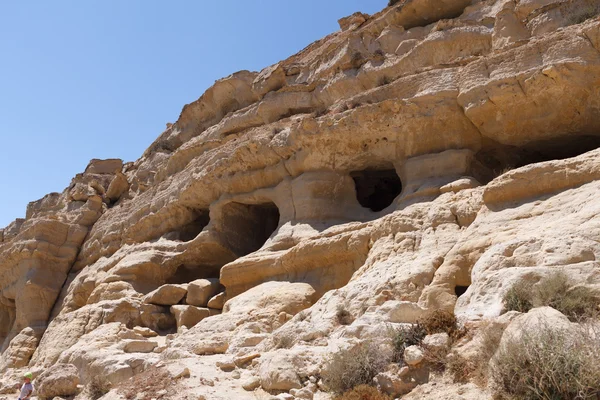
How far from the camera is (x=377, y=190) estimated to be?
14742 mm

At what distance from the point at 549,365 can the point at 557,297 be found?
4.19 ft

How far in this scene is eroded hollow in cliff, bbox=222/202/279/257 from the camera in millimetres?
14953

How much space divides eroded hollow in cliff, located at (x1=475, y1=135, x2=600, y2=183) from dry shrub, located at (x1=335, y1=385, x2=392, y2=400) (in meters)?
7.00

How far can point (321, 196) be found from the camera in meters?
12.6

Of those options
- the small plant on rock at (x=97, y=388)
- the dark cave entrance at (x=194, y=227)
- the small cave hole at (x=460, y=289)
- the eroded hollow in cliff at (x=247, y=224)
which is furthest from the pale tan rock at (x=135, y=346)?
the dark cave entrance at (x=194, y=227)

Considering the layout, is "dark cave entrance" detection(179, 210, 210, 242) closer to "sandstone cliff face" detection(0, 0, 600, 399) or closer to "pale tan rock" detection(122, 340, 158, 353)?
"sandstone cliff face" detection(0, 0, 600, 399)

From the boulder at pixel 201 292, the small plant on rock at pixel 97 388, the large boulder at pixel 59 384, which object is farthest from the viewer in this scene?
the boulder at pixel 201 292

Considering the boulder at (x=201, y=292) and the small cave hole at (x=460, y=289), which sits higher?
the boulder at (x=201, y=292)

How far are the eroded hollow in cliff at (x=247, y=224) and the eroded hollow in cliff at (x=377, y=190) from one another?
7.67ft

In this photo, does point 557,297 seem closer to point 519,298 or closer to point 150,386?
point 519,298

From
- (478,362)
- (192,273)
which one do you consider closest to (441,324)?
(478,362)

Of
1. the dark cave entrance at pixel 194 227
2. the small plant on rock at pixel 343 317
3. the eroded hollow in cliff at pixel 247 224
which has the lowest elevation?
the small plant on rock at pixel 343 317

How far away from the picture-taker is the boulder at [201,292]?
13.2m

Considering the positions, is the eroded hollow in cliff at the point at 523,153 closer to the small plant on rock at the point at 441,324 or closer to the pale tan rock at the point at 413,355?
the small plant on rock at the point at 441,324
